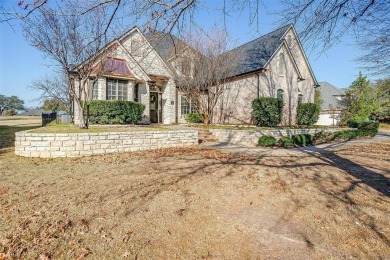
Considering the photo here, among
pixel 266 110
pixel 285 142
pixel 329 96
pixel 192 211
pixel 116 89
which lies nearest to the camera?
pixel 192 211

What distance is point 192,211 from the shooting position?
12.2 ft

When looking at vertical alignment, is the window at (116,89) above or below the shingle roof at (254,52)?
below

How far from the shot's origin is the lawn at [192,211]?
9.02 feet

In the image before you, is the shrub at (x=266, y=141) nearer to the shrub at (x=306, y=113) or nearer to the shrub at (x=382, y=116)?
the shrub at (x=306, y=113)

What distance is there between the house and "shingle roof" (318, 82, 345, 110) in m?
17.2

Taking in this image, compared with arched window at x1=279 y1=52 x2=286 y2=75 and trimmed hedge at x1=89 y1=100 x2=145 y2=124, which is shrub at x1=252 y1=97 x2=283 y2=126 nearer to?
arched window at x1=279 y1=52 x2=286 y2=75

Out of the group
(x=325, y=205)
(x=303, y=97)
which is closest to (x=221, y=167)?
(x=325, y=205)

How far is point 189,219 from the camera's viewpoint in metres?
3.46

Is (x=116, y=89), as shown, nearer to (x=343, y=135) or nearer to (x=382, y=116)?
(x=343, y=135)

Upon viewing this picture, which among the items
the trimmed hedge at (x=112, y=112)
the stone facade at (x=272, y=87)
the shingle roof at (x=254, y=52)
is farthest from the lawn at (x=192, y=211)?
the shingle roof at (x=254, y=52)

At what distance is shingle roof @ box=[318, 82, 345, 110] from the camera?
1400 inches

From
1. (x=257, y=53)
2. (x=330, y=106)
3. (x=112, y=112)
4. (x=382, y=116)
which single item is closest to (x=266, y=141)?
(x=112, y=112)

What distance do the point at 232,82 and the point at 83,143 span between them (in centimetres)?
1419

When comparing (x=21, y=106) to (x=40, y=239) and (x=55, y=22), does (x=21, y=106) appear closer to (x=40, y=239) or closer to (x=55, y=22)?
(x=55, y=22)
